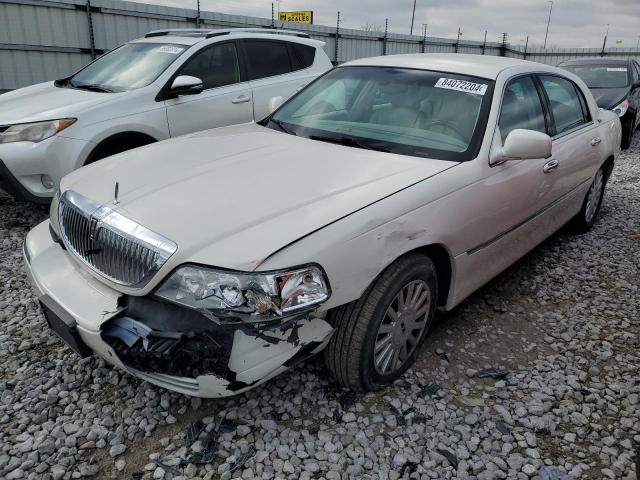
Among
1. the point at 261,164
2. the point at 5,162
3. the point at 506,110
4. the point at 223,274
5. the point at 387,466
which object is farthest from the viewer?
the point at 5,162

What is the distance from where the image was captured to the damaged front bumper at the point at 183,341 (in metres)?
1.91

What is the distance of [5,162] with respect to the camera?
165 inches

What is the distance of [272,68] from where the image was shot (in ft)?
19.7

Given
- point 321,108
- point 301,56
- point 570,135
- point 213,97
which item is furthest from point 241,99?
point 570,135

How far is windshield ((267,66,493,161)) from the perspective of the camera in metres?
2.89

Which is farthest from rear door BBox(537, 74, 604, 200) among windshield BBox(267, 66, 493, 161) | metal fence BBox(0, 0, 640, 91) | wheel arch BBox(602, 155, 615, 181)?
metal fence BBox(0, 0, 640, 91)

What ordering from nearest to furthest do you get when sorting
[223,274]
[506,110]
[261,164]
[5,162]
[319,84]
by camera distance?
[223,274] < [261,164] < [506,110] < [319,84] < [5,162]

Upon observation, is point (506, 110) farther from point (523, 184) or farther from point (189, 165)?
point (189, 165)

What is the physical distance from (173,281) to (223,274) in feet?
0.71

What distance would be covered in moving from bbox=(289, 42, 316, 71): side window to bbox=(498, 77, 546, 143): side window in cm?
344

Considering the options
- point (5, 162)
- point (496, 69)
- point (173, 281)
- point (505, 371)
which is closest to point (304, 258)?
point (173, 281)

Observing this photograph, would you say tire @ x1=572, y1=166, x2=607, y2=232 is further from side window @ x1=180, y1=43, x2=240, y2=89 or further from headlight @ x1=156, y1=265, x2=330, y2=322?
side window @ x1=180, y1=43, x2=240, y2=89

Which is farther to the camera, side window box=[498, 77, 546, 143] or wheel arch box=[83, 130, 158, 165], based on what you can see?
wheel arch box=[83, 130, 158, 165]

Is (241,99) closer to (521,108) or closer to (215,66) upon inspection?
(215,66)
